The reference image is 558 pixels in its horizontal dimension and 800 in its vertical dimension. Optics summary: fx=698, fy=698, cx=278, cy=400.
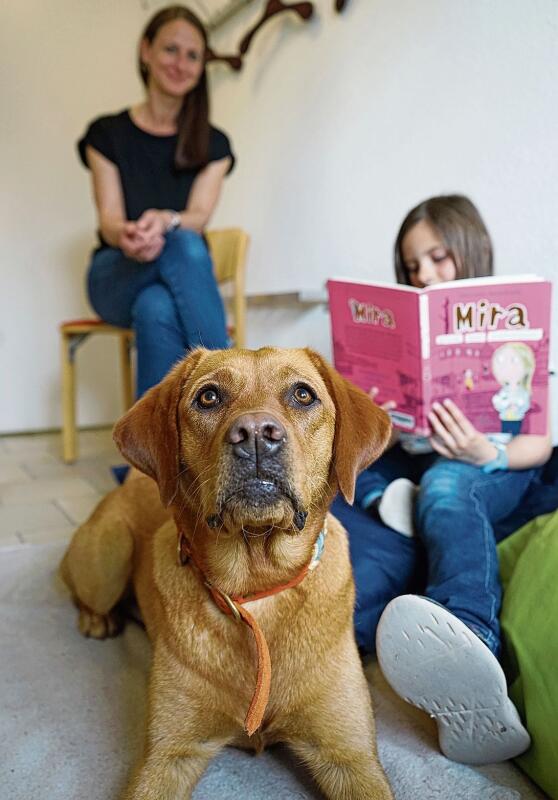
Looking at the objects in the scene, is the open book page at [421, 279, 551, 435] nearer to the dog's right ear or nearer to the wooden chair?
the dog's right ear

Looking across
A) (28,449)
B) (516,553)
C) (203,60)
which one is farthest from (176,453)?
(28,449)

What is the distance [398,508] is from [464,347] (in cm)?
41

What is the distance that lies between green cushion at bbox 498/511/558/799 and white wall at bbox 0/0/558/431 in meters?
0.92

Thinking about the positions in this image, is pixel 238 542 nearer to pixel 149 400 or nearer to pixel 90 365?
pixel 149 400

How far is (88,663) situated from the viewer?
1.54 metres

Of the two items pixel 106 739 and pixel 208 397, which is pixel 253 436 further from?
pixel 106 739

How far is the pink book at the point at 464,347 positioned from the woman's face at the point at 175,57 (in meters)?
1.42

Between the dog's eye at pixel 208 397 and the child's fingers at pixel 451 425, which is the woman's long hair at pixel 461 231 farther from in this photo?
the dog's eye at pixel 208 397

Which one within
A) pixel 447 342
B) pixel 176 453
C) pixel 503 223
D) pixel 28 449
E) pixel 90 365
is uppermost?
pixel 503 223

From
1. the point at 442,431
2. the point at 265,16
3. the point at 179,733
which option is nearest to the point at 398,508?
the point at 442,431

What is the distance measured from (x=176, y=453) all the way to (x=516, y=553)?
81cm

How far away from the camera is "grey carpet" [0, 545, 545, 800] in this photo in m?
1.11

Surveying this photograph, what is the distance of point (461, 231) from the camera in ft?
5.91

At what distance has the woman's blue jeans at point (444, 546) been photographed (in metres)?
1.27
